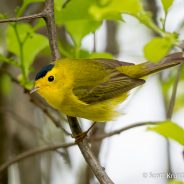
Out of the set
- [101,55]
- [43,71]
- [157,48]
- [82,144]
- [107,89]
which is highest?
[157,48]

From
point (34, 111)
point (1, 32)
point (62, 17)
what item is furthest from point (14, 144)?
point (62, 17)

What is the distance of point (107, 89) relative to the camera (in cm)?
323

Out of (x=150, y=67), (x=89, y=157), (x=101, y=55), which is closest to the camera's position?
(x=89, y=157)

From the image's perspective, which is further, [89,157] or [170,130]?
[89,157]

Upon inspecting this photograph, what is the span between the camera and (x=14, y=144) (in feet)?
13.5

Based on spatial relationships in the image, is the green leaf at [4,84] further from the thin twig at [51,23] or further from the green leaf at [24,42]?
the thin twig at [51,23]

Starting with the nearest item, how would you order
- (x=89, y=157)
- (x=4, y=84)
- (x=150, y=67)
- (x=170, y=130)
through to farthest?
(x=170, y=130), (x=89, y=157), (x=150, y=67), (x=4, y=84)

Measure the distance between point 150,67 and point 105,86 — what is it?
13.4 inches

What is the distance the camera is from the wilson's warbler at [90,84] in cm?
304

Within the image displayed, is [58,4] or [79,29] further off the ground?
[58,4]

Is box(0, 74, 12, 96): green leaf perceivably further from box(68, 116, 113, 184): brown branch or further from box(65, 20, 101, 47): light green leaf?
box(65, 20, 101, 47): light green leaf

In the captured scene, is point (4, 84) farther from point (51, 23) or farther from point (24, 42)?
point (51, 23)

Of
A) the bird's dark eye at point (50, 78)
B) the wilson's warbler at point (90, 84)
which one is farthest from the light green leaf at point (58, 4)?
the bird's dark eye at point (50, 78)

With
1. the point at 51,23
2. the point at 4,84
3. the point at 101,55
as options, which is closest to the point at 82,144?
the point at 101,55
